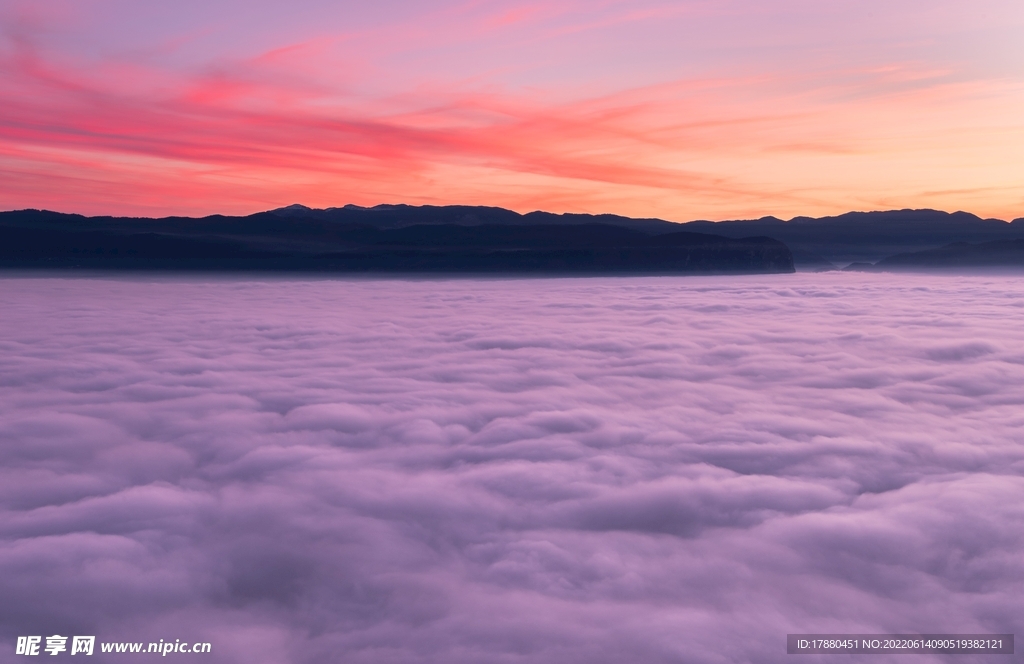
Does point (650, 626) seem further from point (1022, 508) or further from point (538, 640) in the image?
point (1022, 508)

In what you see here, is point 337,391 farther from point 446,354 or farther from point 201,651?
point 201,651

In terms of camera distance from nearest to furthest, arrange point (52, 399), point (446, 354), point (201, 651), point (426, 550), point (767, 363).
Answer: point (201, 651) → point (426, 550) → point (52, 399) → point (767, 363) → point (446, 354)

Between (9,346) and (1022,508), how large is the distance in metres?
32.9

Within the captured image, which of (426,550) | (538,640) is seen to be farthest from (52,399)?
(538,640)

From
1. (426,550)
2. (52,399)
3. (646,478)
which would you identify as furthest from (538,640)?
(52,399)

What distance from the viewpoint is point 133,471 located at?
36.7ft

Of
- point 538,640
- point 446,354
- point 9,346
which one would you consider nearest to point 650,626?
point 538,640

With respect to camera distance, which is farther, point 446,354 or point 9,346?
point 9,346

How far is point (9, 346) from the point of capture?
28.2m

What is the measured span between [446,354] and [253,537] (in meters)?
17.3

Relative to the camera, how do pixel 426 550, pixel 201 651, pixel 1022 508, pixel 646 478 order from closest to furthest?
pixel 201 651, pixel 426 550, pixel 1022 508, pixel 646 478

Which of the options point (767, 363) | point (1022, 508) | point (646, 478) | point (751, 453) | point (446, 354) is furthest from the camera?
point (446, 354)

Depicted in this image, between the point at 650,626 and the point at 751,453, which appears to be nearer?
the point at 650,626

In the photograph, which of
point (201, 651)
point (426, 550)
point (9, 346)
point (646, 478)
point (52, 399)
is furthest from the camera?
point (9, 346)
